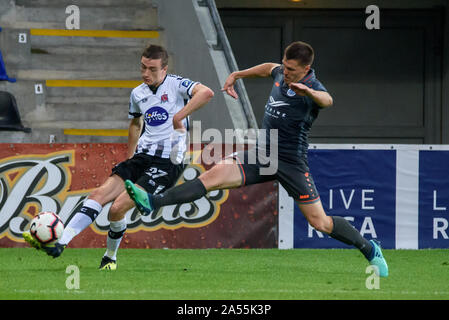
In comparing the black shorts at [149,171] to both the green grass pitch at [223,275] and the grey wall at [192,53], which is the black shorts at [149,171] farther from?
the grey wall at [192,53]

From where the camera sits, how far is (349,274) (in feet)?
25.2

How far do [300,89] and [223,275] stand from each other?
187cm

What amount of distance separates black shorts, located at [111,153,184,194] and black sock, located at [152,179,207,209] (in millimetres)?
834

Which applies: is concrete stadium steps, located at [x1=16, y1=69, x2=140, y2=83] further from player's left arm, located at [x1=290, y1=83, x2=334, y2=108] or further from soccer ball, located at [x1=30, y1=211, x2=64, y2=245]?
player's left arm, located at [x1=290, y1=83, x2=334, y2=108]

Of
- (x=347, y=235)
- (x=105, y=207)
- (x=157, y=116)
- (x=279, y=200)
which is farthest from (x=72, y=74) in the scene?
(x=347, y=235)

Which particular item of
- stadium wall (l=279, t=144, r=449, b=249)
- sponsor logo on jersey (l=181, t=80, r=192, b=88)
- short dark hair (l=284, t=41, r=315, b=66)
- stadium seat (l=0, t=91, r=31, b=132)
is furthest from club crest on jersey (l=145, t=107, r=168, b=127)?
stadium seat (l=0, t=91, r=31, b=132)

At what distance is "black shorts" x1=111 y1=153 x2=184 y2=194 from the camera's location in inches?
297

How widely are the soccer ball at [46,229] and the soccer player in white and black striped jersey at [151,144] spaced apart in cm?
52

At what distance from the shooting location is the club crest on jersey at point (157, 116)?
779 centimetres

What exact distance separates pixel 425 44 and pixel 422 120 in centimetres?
148

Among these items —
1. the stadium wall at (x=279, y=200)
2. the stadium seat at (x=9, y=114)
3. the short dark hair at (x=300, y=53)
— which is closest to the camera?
the short dark hair at (x=300, y=53)

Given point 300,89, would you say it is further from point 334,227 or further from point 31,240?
point 31,240

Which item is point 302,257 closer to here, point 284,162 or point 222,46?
point 284,162

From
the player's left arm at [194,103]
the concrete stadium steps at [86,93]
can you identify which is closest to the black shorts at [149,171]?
the player's left arm at [194,103]
